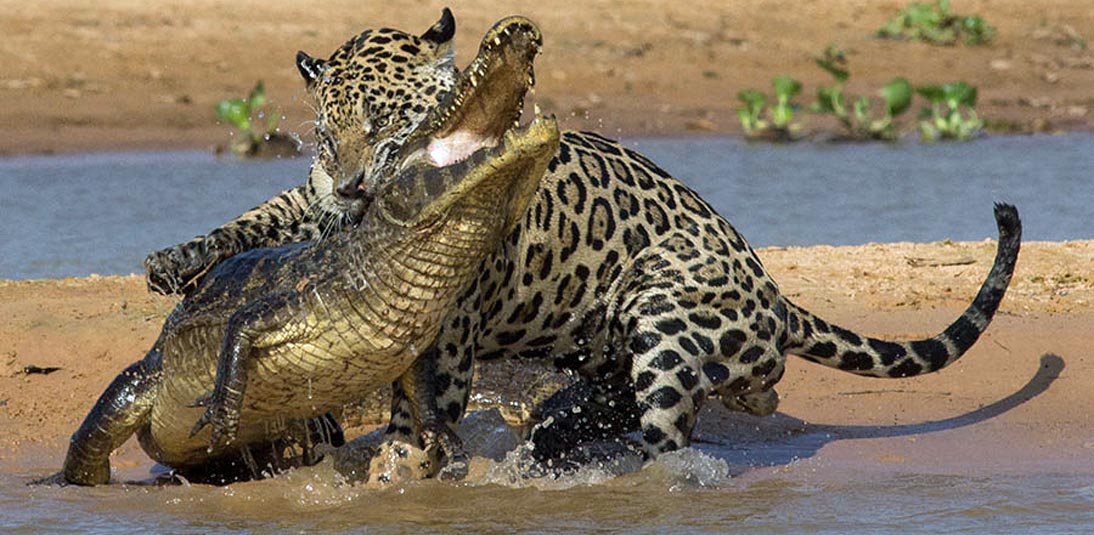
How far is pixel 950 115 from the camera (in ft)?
54.8

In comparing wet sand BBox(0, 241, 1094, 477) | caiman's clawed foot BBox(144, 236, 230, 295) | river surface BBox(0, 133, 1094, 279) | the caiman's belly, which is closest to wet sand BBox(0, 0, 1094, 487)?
wet sand BBox(0, 241, 1094, 477)

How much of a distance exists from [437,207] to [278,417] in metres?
1.06

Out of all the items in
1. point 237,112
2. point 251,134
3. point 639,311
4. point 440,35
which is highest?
point 440,35

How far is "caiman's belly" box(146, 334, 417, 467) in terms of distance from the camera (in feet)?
17.7

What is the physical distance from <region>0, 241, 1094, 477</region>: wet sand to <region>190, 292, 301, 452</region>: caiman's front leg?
60.8 inches

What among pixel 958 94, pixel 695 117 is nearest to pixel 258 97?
pixel 695 117

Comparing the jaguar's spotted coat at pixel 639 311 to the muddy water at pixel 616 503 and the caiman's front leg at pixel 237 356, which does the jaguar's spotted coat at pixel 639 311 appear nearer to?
the muddy water at pixel 616 503

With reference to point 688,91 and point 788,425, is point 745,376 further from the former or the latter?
point 688,91

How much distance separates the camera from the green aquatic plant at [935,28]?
2020cm

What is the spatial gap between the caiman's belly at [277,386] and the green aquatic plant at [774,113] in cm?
1088

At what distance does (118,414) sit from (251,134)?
30.4 feet

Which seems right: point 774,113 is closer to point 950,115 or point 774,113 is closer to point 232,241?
point 950,115

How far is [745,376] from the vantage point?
617cm

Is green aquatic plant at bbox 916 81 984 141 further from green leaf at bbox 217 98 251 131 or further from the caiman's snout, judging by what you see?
the caiman's snout
